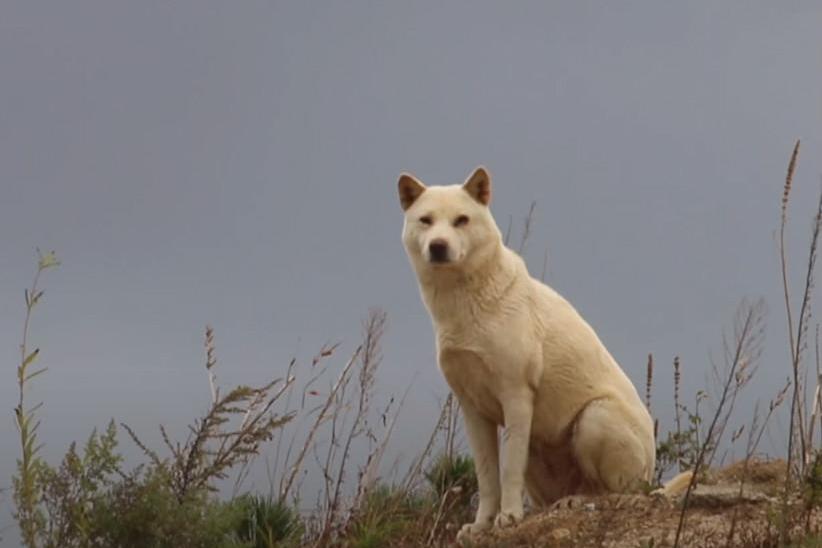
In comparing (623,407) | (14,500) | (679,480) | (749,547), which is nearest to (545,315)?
(623,407)

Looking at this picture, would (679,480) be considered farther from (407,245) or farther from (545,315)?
(407,245)

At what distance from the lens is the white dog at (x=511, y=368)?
6629 millimetres

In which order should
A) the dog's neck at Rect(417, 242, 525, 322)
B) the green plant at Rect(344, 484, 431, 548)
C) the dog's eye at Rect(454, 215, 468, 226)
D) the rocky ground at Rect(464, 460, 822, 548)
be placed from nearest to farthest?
1. the rocky ground at Rect(464, 460, 822, 548)
2. the dog's eye at Rect(454, 215, 468, 226)
3. the dog's neck at Rect(417, 242, 525, 322)
4. the green plant at Rect(344, 484, 431, 548)

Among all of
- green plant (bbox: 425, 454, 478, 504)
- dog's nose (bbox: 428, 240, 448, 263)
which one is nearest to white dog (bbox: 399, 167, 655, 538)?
dog's nose (bbox: 428, 240, 448, 263)

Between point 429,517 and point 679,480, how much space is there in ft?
5.56

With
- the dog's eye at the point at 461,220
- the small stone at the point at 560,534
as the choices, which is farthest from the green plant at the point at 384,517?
the dog's eye at the point at 461,220

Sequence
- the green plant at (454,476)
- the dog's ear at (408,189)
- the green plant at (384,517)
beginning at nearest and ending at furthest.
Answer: the dog's ear at (408,189) → the green plant at (384,517) → the green plant at (454,476)

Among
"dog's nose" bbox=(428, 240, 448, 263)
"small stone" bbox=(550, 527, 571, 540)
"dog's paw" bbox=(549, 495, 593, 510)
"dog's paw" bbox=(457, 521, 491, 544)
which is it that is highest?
"dog's nose" bbox=(428, 240, 448, 263)

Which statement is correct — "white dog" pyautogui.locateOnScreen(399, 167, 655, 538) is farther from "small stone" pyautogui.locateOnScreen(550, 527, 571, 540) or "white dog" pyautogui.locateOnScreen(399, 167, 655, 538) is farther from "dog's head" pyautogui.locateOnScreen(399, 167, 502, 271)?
"small stone" pyautogui.locateOnScreen(550, 527, 571, 540)

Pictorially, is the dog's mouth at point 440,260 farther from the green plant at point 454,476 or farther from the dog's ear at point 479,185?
the green plant at point 454,476

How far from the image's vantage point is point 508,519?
260 inches

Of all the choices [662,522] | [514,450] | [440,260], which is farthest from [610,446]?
[440,260]

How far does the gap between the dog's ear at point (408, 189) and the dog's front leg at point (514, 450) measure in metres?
1.29

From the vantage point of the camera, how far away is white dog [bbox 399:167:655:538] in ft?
21.7
